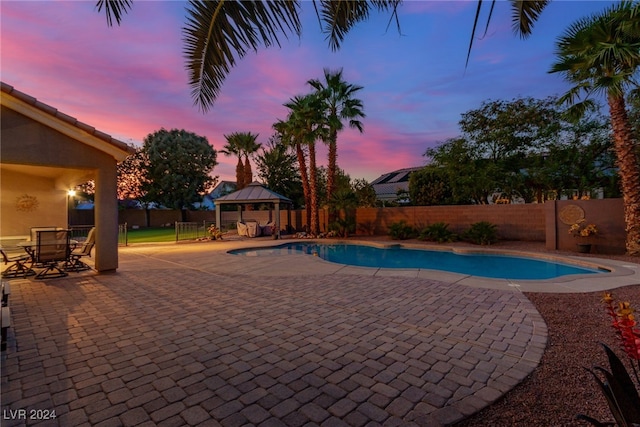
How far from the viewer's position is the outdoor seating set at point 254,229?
64.8ft

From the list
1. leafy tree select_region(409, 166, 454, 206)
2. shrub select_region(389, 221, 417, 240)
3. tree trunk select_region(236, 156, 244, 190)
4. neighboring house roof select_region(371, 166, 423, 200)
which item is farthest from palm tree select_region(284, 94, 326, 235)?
neighboring house roof select_region(371, 166, 423, 200)

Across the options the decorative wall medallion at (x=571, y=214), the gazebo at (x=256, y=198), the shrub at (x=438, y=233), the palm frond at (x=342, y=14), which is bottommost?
the shrub at (x=438, y=233)

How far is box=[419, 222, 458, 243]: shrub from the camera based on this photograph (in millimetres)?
15258

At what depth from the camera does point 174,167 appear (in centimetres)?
3284

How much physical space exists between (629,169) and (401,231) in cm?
920

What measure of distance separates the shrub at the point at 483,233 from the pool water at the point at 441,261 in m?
2.21

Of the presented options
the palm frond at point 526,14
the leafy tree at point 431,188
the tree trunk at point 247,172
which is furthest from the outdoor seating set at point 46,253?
the tree trunk at point 247,172

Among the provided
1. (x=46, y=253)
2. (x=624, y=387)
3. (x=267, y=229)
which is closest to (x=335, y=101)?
(x=267, y=229)

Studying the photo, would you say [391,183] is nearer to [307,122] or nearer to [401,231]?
[401,231]

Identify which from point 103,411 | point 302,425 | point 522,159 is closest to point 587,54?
point 522,159

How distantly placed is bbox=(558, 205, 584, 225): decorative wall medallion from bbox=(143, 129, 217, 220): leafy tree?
3241 centimetres

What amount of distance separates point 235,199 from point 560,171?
18586mm

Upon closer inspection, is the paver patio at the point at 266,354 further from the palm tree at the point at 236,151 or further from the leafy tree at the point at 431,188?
the palm tree at the point at 236,151

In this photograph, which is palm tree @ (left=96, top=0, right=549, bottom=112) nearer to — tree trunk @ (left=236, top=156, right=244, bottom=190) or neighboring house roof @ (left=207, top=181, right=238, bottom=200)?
tree trunk @ (left=236, top=156, right=244, bottom=190)
